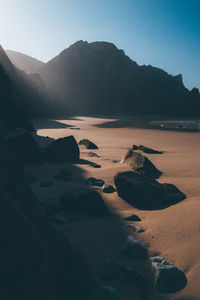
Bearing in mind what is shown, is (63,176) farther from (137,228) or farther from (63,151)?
(137,228)

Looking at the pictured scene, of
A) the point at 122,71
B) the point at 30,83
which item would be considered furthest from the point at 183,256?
the point at 122,71

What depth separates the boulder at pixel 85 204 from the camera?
167 inches

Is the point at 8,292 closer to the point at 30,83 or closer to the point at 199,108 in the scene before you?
the point at 30,83

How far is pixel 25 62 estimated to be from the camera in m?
98.8

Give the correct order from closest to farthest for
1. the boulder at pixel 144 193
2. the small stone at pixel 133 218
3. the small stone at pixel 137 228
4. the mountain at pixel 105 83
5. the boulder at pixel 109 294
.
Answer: the boulder at pixel 109 294 < the small stone at pixel 137 228 < the small stone at pixel 133 218 < the boulder at pixel 144 193 < the mountain at pixel 105 83

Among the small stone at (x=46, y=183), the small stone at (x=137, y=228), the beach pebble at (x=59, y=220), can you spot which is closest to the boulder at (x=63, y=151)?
the small stone at (x=46, y=183)

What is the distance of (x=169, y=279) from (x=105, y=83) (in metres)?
97.1

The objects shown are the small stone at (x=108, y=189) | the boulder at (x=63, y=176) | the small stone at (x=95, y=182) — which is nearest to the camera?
the small stone at (x=108, y=189)

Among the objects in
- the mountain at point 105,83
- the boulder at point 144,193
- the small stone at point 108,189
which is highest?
the mountain at point 105,83

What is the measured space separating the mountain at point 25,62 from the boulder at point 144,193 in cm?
9433

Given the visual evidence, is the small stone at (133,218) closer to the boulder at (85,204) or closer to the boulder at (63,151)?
the boulder at (85,204)

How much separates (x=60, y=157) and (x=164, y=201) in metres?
4.55

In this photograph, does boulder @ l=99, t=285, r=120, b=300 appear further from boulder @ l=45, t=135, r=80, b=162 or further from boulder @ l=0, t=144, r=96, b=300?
boulder @ l=45, t=135, r=80, b=162

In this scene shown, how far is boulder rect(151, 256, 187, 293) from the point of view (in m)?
2.51
